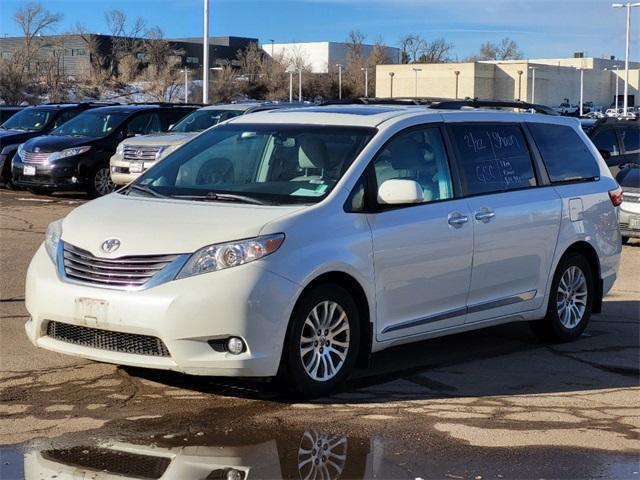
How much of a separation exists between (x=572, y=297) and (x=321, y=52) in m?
121

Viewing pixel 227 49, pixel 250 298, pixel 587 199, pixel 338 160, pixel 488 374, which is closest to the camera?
pixel 250 298

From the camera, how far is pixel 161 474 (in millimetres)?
4789

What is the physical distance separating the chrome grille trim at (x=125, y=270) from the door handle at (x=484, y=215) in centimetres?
242

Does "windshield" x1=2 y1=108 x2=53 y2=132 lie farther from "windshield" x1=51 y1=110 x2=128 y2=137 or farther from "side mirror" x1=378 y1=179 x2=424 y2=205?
"side mirror" x1=378 y1=179 x2=424 y2=205

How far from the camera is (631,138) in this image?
17703 mm

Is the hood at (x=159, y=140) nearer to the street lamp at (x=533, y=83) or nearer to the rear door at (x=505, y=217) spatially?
the rear door at (x=505, y=217)

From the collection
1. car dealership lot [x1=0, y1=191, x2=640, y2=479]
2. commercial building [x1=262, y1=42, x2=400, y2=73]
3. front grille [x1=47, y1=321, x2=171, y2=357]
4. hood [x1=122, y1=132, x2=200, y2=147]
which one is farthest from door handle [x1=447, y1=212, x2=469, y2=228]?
commercial building [x1=262, y1=42, x2=400, y2=73]

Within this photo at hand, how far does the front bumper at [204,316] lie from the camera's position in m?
5.59

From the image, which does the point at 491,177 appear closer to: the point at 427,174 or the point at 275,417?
the point at 427,174

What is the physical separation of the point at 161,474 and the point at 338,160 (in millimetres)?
2648

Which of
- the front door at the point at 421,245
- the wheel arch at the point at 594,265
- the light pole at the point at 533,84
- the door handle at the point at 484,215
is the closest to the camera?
the front door at the point at 421,245

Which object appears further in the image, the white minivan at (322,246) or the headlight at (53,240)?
the headlight at (53,240)

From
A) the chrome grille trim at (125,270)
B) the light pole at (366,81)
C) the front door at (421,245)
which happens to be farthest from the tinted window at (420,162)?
the light pole at (366,81)

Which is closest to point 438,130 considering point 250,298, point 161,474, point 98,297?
point 250,298
